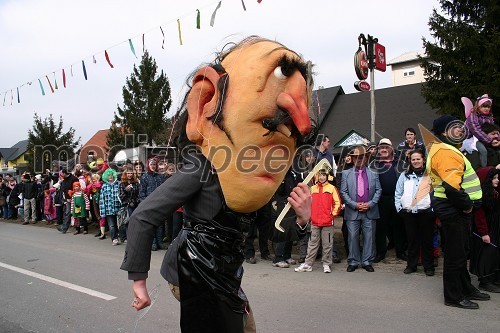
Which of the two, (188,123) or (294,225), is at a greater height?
(188,123)

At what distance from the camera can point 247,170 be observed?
79.5 inches

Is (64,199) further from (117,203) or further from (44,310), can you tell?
(44,310)

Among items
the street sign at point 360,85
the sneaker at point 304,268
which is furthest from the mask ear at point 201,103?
the street sign at point 360,85

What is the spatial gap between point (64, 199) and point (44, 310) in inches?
286

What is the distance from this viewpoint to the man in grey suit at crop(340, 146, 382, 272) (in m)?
6.12

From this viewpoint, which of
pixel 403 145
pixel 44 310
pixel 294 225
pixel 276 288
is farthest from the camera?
pixel 403 145

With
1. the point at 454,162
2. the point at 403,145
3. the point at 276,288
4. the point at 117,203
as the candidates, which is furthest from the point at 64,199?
the point at 454,162

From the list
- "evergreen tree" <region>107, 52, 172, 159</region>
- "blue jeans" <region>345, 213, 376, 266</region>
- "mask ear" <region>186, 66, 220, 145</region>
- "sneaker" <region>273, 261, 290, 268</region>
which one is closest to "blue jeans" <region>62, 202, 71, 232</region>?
"sneaker" <region>273, 261, 290, 268</region>

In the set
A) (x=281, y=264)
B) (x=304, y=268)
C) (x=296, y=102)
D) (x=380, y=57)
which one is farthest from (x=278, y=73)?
(x=380, y=57)

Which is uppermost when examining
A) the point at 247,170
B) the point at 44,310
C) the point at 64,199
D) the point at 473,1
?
the point at 473,1

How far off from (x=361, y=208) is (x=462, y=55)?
8.02 metres

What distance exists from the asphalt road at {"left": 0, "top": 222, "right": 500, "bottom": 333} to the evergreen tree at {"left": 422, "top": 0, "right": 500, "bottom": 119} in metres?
7.03

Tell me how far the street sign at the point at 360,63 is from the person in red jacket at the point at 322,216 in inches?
193

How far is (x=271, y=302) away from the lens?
4.70 m
